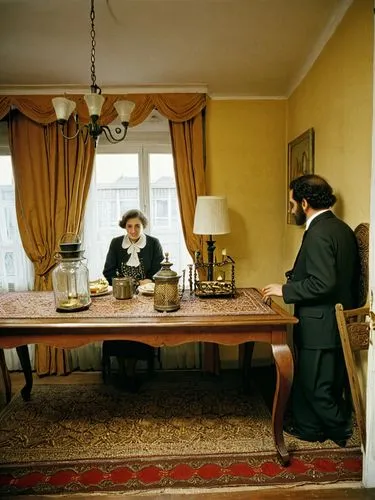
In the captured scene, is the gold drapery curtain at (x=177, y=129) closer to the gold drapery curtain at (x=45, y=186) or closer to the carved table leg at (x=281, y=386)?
the gold drapery curtain at (x=45, y=186)

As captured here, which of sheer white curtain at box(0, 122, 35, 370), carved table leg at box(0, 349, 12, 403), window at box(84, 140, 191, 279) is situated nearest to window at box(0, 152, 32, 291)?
sheer white curtain at box(0, 122, 35, 370)

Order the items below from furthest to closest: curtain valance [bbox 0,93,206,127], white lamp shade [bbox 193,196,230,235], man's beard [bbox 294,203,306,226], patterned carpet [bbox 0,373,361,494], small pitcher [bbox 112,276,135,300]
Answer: curtain valance [bbox 0,93,206,127] < white lamp shade [bbox 193,196,230,235] < small pitcher [bbox 112,276,135,300] < man's beard [bbox 294,203,306,226] < patterned carpet [bbox 0,373,361,494]

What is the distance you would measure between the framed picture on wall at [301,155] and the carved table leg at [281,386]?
145 cm

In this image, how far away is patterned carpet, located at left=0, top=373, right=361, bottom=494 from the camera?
184cm

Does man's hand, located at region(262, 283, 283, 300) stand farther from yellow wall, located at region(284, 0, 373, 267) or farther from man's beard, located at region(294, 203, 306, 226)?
yellow wall, located at region(284, 0, 373, 267)

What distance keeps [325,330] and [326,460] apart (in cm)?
71

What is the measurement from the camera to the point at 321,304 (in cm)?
201

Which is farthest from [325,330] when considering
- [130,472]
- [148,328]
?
[130,472]

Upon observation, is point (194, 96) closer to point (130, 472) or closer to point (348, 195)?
point (348, 195)

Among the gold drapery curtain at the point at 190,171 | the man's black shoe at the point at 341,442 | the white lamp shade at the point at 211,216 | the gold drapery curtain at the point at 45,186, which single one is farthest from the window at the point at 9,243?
the man's black shoe at the point at 341,442

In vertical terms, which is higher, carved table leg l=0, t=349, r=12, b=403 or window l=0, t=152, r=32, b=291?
window l=0, t=152, r=32, b=291

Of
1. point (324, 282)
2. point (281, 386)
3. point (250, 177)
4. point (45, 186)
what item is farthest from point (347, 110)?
point (45, 186)

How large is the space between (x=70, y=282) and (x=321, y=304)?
1.49 meters

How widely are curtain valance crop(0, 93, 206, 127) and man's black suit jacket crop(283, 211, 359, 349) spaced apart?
1674 mm
